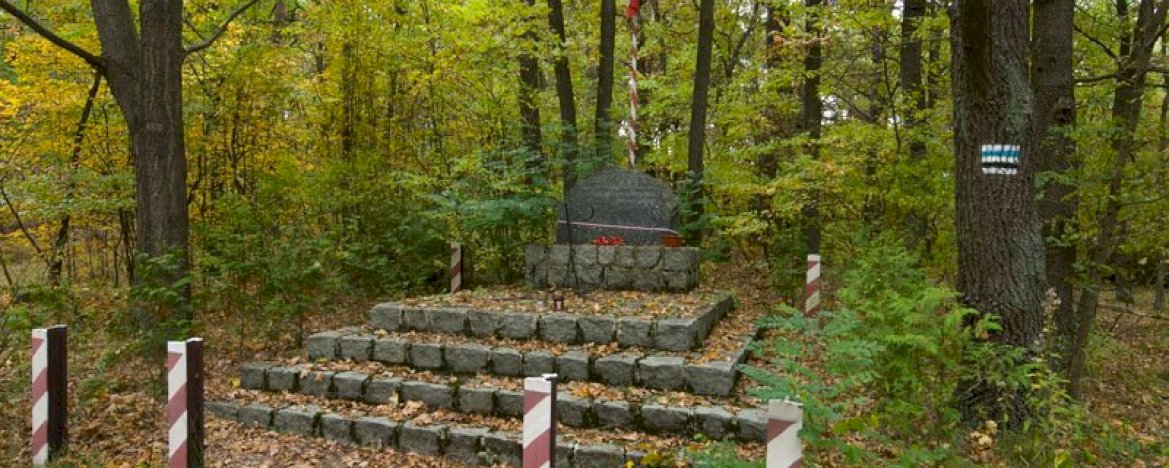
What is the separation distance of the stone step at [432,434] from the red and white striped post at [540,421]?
1.43 meters

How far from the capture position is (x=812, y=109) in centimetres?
1109

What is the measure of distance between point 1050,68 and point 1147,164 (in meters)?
1.20

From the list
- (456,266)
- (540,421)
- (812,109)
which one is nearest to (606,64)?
(812,109)

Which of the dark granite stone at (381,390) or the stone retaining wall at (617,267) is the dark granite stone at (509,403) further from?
the stone retaining wall at (617,267)

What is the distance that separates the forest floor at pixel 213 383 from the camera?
4.95 m

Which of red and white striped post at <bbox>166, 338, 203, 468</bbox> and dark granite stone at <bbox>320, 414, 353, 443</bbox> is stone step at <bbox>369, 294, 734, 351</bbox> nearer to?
dark granite stone at <bbox>320, 414, 353, 443</bbox>

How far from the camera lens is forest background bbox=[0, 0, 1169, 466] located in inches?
199

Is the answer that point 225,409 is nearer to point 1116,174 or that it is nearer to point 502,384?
point 502,384

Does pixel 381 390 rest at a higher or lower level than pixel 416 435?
higher

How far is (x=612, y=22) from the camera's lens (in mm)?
10797

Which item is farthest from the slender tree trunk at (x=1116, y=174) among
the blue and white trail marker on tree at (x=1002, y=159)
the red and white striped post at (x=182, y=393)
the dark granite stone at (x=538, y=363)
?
the red and white striped post at (x=182, y=393)

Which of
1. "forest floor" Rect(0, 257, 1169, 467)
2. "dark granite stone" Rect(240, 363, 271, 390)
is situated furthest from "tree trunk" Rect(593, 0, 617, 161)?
"dark granite stone" Rect(240, 363, 271, 390)

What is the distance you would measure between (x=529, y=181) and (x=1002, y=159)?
6220 millimetres

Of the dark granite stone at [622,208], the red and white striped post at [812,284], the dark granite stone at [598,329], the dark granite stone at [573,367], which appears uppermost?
the dark granite stone at [622,208]
